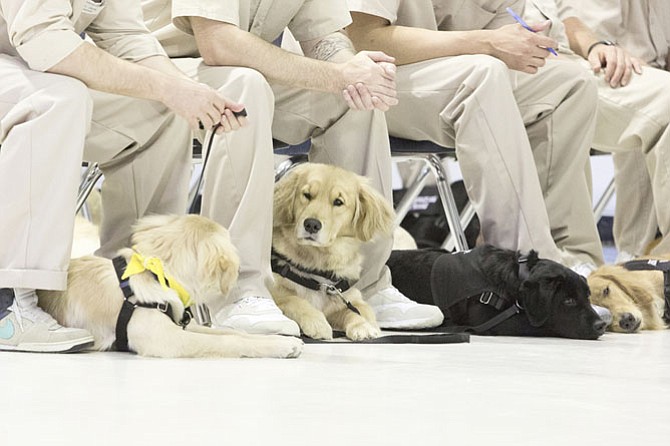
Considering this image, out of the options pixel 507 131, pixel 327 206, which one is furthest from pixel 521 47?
pixel 327 206

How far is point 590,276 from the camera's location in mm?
3174

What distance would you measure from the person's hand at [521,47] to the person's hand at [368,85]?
0.57 m

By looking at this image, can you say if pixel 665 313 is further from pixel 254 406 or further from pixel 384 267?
pixel 254 406

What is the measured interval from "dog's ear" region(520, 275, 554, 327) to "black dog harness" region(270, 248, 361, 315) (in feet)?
1.48

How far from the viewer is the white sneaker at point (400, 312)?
2.88 metres

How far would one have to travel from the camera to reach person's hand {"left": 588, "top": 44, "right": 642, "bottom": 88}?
3.80 m

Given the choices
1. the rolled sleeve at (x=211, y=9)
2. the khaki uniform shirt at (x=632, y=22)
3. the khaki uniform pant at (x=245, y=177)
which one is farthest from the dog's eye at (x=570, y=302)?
the khaki uniform shirt at (x=632, y=22)

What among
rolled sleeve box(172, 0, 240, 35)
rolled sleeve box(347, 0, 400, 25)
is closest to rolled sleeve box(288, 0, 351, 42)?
rolled sleeve box(347, 0, 400, 25)

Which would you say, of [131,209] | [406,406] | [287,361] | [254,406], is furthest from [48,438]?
[131,209]

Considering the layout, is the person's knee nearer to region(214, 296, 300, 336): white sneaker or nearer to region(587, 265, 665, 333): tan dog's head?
region(214, 296, 300, 336): white sneaker

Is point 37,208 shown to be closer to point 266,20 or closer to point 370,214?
point 370,214

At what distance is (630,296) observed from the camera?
3.14 m

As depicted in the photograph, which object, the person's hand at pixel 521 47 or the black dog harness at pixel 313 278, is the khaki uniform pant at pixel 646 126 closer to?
the person's hand at pixel 521 47

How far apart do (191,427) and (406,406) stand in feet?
1.15
